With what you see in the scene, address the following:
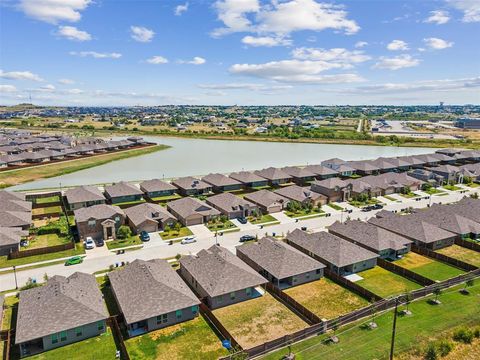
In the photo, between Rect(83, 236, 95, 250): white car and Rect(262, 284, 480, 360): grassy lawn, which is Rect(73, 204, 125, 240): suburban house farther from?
Rect(262, 284, 480, 360): grassy lawn

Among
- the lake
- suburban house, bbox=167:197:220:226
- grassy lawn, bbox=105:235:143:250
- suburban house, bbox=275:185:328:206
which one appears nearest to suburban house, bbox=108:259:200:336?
grassy lawn, bbox=105:235:143:250

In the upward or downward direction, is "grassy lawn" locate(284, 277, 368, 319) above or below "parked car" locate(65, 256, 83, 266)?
below

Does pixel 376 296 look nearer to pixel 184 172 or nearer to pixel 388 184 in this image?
pixel 388 184

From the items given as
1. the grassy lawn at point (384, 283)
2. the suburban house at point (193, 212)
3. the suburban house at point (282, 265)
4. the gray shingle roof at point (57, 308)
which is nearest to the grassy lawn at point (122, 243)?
the suburban house at point (193, 212)

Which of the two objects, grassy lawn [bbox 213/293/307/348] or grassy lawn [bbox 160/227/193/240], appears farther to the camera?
grassy lawn [bbox 160/227/193/240]

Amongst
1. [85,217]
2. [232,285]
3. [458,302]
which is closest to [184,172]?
[85,217]

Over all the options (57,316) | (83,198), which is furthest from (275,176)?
(57,316)
